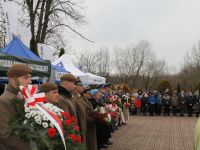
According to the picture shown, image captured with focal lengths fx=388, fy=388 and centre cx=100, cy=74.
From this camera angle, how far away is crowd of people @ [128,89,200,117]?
26042 millimetres

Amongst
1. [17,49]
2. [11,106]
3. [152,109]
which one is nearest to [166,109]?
[152,109]

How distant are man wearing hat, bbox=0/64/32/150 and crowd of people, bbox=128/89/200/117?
21403mm

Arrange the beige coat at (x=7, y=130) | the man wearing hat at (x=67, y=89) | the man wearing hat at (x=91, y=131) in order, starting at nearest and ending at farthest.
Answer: the beige coat at (x=7, y=130), the man wearing hat at (x=67, y=89), the man wearing hat at (x=91, y=131)

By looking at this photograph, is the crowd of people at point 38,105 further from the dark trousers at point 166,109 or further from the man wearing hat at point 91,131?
the dark trousers at point 166,109

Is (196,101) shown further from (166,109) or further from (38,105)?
(38,105)

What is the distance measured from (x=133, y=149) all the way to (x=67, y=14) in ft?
66.6

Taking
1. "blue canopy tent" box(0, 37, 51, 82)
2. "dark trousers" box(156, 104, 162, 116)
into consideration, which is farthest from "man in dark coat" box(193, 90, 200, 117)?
"blue canopy tent" box(0, 37, 51, 82)

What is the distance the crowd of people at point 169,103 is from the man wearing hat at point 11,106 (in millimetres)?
21403

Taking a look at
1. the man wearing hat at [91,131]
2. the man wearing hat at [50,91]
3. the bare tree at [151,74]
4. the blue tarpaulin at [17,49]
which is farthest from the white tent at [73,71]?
the bare tree at [151,74]

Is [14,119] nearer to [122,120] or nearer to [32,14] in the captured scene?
[122,120]

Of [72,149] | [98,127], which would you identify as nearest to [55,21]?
[98,127]

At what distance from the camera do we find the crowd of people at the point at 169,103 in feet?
85.4

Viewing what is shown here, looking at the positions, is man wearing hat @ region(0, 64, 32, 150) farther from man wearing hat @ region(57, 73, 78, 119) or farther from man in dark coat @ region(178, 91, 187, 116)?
man in dark coat @ region(178, 91, 187, 116)

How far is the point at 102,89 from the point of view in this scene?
12234 mm
